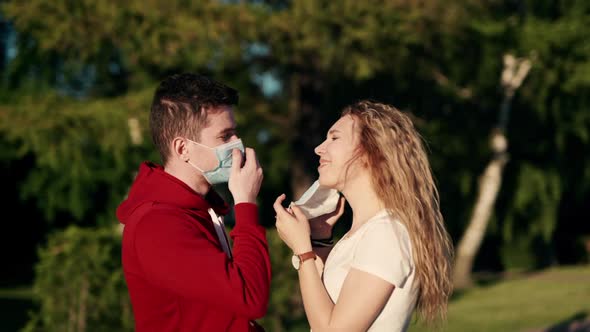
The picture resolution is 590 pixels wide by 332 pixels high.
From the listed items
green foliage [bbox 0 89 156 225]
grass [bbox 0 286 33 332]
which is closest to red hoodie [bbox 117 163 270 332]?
green foliage [bbox 0 89 156 225]

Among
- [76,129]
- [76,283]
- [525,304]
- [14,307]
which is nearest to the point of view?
[76,283]

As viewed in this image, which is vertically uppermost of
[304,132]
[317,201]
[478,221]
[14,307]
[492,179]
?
[317,201]

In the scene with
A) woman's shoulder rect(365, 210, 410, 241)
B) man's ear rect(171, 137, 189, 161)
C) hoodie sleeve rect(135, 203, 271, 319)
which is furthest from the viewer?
man's ear rect(171, 137, 189, 161)

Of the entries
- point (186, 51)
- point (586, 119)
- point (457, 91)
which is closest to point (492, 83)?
point (457, 91)

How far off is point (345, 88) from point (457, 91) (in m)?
3.33

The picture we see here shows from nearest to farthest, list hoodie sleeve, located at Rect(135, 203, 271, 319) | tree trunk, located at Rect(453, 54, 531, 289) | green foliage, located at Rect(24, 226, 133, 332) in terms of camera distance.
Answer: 1. hoodie sleeve, located at Rect(135, 203, 271, 319)
2. green foliage, located at Rect(24, 226, 133, 332)
3. tree trunk, located at Rect(453, 54, 531, 289)

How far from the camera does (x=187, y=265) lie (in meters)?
2.47

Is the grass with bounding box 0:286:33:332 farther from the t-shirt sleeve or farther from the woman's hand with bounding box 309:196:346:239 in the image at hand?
the t-shirt sleeve

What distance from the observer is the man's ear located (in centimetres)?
289

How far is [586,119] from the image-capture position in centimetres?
1942

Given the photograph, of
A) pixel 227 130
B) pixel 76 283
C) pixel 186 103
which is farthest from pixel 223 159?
pixel 76 283

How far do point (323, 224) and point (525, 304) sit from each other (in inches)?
515

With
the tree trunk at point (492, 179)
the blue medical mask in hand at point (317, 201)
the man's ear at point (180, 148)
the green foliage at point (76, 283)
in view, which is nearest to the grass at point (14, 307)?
the green foliage at point (76, 283)

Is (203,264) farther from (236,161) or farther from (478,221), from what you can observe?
(478,221)
